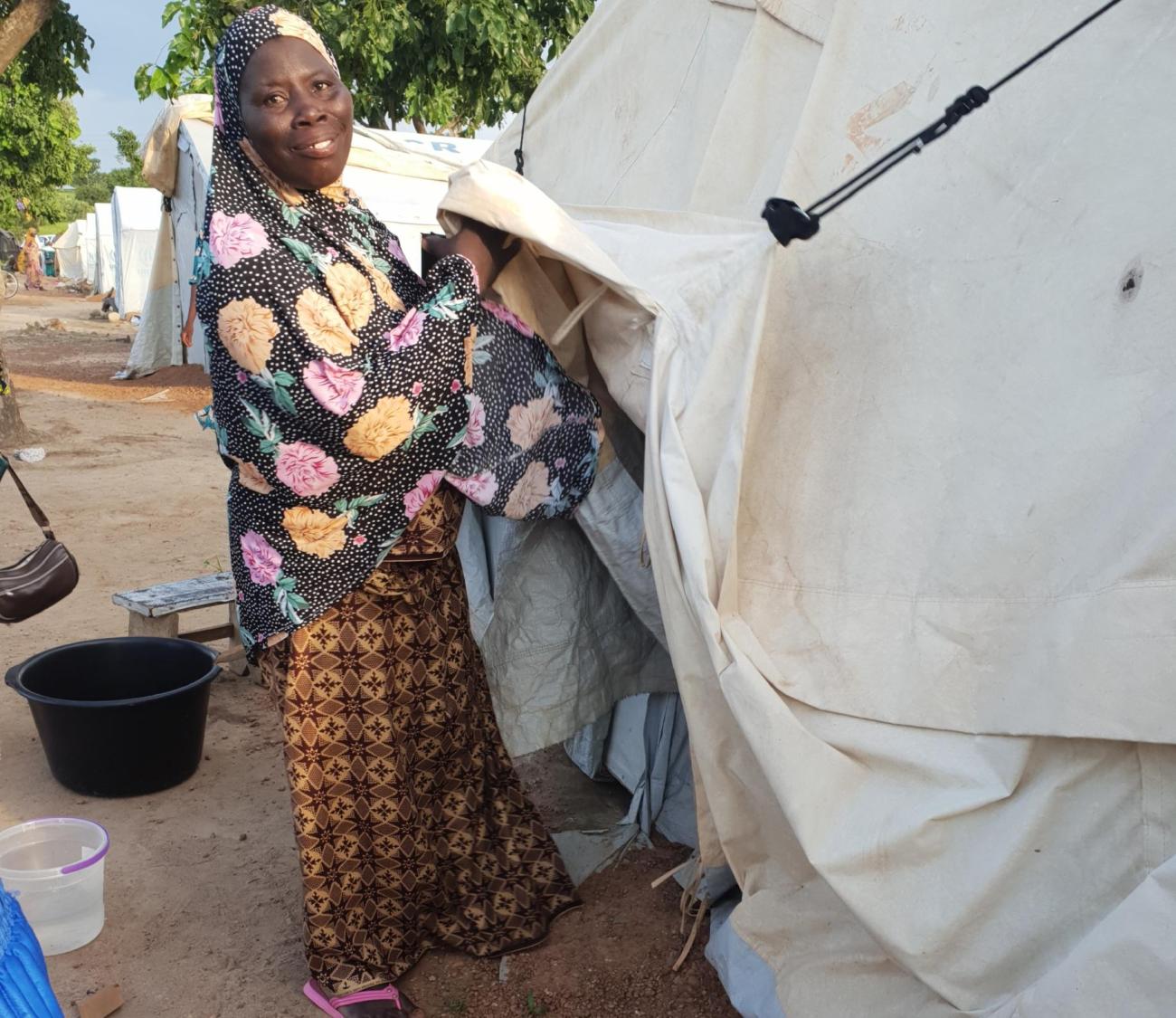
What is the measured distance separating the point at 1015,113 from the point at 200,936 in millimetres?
2315

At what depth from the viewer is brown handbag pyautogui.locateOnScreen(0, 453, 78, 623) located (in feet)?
8.40

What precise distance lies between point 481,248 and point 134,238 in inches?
689

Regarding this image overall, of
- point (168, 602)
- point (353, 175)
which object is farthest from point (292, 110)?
point (353, 175)

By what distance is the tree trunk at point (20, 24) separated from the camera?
6773 mm

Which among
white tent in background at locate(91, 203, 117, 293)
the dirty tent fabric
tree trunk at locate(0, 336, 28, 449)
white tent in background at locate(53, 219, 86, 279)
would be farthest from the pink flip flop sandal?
white tent in background at locate(53, 219, 86, 279)

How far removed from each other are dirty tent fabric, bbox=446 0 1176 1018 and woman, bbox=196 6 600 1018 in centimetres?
23

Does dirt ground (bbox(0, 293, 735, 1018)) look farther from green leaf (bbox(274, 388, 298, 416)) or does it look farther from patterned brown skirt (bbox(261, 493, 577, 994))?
green leaf (bbox(274, 388, 298, 416))

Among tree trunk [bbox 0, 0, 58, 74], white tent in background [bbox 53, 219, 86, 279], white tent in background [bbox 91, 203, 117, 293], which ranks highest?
tree trunk [bbox 0, 0, 58, 74]

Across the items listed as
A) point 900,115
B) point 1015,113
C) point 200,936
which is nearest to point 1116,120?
point 1015,113

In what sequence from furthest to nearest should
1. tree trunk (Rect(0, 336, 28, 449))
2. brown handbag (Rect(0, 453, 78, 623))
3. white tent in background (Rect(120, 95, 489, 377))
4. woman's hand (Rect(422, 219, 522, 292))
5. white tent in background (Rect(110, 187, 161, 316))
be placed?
white tent in background (Rect(110, 187, 161, 316)) → white tent in background (Rect(120, 95, 489, 377)) → tree trunk (Rect(0, 336, 28, 449)) → brown handbag (Rect(0, 453, 78, 623)) → woman's hand (Rect(422, 219, 522, 292))

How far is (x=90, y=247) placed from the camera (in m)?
27.0

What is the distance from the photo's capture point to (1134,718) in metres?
1.28

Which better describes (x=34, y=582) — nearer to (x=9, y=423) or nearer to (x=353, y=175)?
(x=9, y=423)

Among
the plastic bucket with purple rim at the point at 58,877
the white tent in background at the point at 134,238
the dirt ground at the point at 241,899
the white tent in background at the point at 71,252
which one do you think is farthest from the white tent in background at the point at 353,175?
the white tent in background at the point at 71,252
